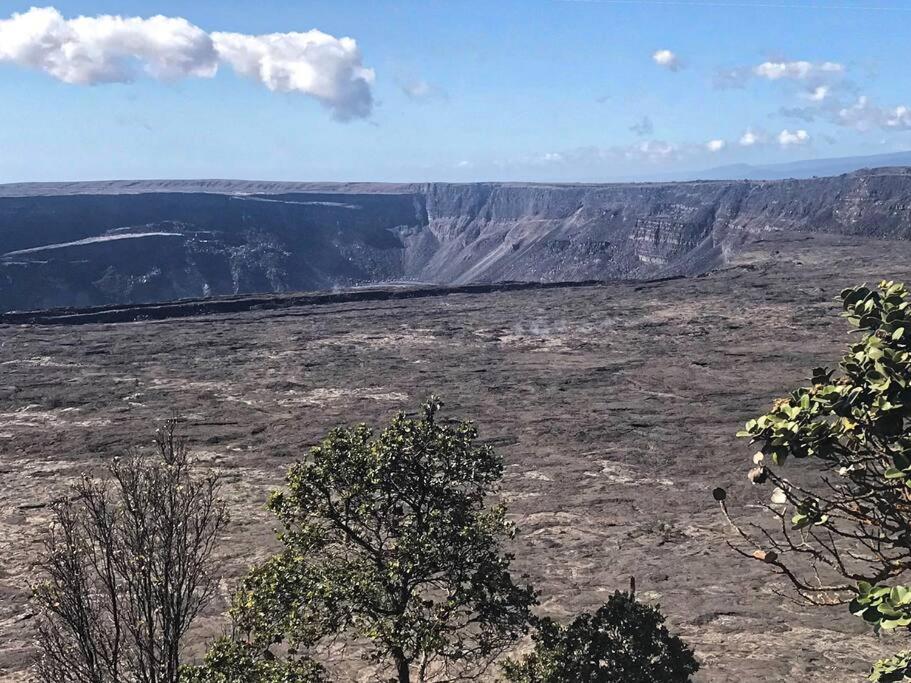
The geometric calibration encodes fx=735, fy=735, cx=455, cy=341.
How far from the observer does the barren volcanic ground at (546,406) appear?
61.1ft

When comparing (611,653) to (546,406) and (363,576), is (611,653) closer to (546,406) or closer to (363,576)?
(363,576)

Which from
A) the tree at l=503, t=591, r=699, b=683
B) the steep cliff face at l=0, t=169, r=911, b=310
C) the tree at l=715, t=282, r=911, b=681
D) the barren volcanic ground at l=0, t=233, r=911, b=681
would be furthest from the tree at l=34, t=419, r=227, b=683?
the steep cliff face at l=0, t=169, r=911, b=310

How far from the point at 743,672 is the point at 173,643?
11.5m

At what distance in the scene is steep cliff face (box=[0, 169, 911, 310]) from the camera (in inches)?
3462

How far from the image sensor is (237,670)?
8234mm

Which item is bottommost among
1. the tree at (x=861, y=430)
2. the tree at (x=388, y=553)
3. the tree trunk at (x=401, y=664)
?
the tree trunk at (x=401, y=664)

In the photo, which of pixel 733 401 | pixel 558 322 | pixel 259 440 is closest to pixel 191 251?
pixel 558 322

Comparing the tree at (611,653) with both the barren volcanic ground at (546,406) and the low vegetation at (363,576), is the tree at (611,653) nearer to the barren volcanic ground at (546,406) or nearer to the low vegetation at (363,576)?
the low vegetation at (363,576)

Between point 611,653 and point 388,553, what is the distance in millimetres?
3068

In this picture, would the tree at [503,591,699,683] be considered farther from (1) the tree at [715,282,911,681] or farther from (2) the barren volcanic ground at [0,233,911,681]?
(2) the barren volcanic ground at [0,233,911,681]

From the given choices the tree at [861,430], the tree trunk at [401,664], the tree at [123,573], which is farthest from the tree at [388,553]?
the tree at [861,430]

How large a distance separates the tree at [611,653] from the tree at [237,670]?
2.80 metres

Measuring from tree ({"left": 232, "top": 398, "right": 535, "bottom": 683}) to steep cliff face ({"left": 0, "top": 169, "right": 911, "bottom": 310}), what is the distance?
83059 millimetres

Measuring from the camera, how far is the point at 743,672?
1477cm
